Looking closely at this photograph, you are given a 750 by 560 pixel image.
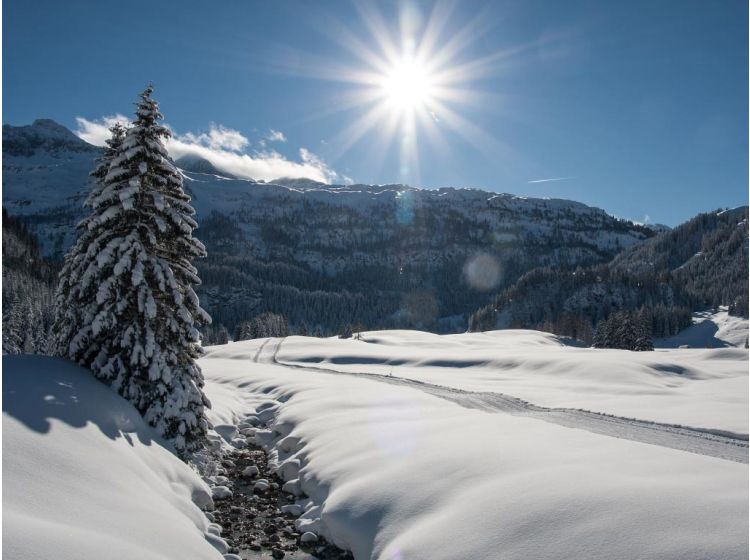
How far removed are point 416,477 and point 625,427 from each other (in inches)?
364

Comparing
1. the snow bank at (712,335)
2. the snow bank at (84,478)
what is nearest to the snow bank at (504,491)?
the snow bank at (84,478)

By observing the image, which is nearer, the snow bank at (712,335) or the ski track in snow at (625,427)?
the ski track in snow at (625,427)

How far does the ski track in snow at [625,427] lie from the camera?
1300cm

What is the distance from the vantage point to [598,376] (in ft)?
99.0

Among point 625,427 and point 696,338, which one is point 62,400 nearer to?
point 625,427

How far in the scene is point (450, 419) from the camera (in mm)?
16406

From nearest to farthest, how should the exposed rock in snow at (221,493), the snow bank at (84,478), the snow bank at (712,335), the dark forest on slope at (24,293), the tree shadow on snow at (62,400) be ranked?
the snow bank at (84,478)
the tree shadow on snow at (62,400)
the exposed rock in snow at (221,493)
the dark forest on slope at (24,293)
the snow bank at (712,335)

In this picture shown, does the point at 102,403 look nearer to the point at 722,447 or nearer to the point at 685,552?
the point at 685,552

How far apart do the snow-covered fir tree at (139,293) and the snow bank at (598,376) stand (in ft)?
52.3

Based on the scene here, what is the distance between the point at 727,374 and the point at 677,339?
405ft

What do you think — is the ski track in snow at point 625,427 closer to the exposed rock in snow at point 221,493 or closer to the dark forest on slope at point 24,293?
the exposed rock in snow at point 221,493

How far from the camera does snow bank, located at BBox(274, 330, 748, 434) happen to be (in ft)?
60.7

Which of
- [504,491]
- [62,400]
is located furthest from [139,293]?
[504,491]

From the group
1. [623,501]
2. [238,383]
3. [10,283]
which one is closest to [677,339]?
[238,383]
